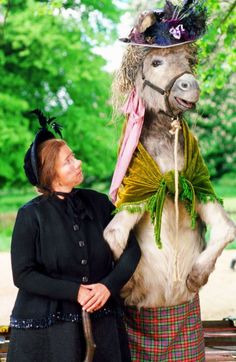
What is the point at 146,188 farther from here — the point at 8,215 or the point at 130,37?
the point at 8,215

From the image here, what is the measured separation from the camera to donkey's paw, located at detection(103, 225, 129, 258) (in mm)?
2400

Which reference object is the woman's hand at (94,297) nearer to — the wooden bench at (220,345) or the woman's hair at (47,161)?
the woman's hair at (47,161)

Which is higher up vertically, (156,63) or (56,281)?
(156,63)

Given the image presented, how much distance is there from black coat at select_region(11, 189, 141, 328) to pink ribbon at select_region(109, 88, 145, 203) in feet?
0.92

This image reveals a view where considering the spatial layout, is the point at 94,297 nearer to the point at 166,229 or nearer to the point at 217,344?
the point at 166,229

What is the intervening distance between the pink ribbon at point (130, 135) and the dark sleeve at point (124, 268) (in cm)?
25

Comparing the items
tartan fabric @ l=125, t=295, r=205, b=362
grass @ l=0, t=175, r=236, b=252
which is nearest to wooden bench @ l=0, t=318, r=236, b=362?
tartan fabric @ l=125, t=295, r=205, b=362

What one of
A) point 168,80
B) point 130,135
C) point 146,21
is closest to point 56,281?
point 130,135

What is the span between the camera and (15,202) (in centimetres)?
1616

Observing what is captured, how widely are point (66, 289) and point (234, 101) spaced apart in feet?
56.2

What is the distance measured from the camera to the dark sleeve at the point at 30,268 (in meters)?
2.19

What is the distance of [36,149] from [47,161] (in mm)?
58

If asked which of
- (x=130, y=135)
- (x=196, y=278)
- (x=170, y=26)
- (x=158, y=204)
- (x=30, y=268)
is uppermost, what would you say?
(x=170, y=26)

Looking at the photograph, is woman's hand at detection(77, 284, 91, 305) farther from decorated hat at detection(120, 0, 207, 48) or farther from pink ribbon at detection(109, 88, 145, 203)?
decorated hat at detection(120, 0, 207, 48)
